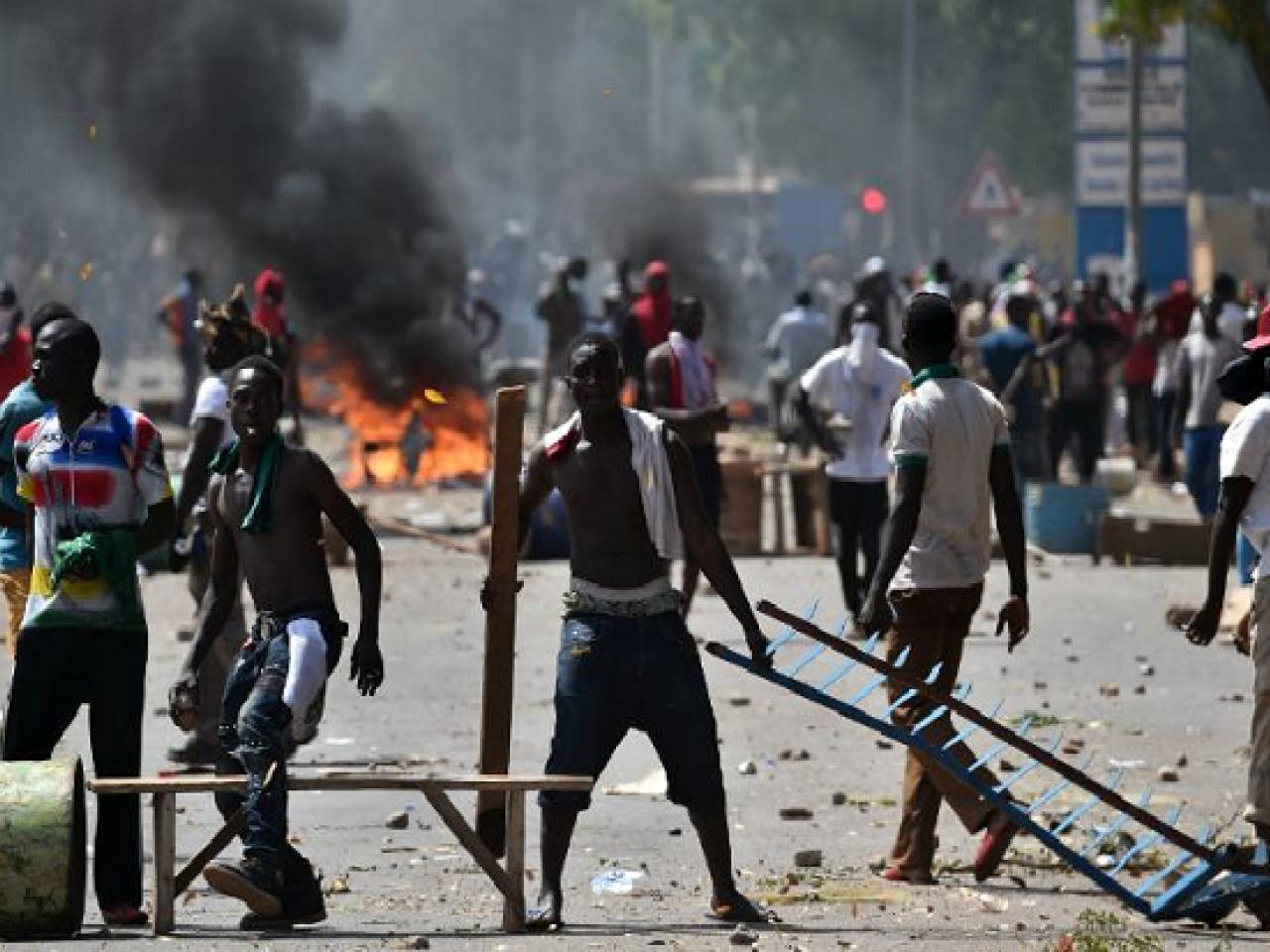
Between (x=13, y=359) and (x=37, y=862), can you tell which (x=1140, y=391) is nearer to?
(x=13, y=359)

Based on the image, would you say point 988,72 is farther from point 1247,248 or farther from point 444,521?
point 444,521

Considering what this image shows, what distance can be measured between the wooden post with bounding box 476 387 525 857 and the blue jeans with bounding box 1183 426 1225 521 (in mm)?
11155

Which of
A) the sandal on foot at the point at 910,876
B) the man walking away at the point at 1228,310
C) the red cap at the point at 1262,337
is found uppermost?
the red cap at the point at 1262,337

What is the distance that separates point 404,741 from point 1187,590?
6.43 metres

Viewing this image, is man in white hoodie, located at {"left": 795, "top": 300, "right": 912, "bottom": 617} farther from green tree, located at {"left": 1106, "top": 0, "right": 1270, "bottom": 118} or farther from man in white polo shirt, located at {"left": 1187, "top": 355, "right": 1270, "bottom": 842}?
man in white polo shirt, located at {"left": 1187, "top": 355, "right": 1270, "bottom": 842}

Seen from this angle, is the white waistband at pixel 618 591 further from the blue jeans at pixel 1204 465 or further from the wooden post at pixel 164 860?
the blue jeans at pixel 1204 465

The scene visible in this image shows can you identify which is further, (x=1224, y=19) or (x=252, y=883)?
(x=1224, y=19)

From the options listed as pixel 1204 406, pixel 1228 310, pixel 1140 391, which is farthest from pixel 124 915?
pixel 1140 391

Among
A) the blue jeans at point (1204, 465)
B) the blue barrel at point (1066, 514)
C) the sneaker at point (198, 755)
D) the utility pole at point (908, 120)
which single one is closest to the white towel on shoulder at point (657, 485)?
the sneaker at point (198, 755)

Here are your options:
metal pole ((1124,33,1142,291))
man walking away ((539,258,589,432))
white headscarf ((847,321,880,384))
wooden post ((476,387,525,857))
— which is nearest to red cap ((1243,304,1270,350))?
wooden post ((476,387,525,857))

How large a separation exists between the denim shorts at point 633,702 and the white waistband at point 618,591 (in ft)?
0.18

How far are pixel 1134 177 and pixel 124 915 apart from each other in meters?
24.4

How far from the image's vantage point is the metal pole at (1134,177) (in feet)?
102

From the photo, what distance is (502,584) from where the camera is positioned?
8.53 meters
